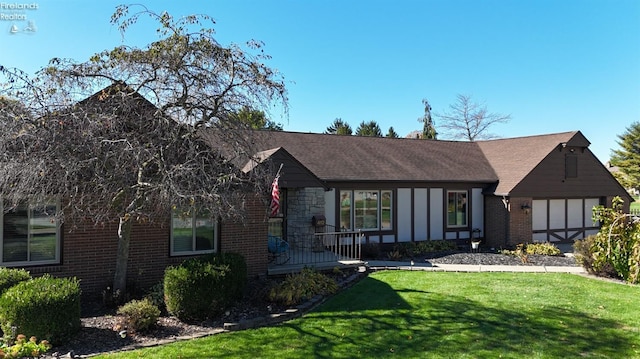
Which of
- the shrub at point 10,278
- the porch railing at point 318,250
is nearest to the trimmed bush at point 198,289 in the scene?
the shrub at point 10,278

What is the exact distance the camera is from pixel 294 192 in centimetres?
1402

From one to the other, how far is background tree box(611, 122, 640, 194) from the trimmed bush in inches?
2364

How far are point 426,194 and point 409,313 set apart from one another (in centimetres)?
950

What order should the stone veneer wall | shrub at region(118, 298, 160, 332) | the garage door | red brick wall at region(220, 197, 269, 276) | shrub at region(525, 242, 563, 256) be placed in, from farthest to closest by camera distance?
1. the garage door
2. shrub at region(525, 242, 563, 256)
3. the stone veneer wall
4. red brick wall at region(220, 197, 269, 276)
5. shrub at region(118, 298, 160, 332)

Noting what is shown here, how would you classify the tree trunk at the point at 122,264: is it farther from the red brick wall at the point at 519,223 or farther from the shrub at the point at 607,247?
the red brick wall at the point at 519,223

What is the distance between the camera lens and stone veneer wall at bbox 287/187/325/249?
1384 centimetres

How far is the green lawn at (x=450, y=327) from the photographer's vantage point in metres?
6.37

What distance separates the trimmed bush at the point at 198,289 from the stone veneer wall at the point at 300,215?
570 centimetres

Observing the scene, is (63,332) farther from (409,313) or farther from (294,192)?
(294,192)

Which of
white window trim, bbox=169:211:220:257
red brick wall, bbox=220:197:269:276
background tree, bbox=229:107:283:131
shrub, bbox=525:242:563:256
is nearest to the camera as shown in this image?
background tree, bbox=229:107:283:131

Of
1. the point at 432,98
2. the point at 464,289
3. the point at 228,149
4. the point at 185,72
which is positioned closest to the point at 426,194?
the point at 464,289

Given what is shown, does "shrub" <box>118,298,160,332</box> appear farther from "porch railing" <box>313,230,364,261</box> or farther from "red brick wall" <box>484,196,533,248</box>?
"red brick wall" <box>484,196,533,248</box>

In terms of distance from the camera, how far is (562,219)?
750 inches

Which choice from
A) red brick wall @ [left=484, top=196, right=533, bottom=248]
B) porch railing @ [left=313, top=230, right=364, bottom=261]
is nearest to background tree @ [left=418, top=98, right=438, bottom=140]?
red brick wall @ [left=484, top=196, right=533, bottom=248]
